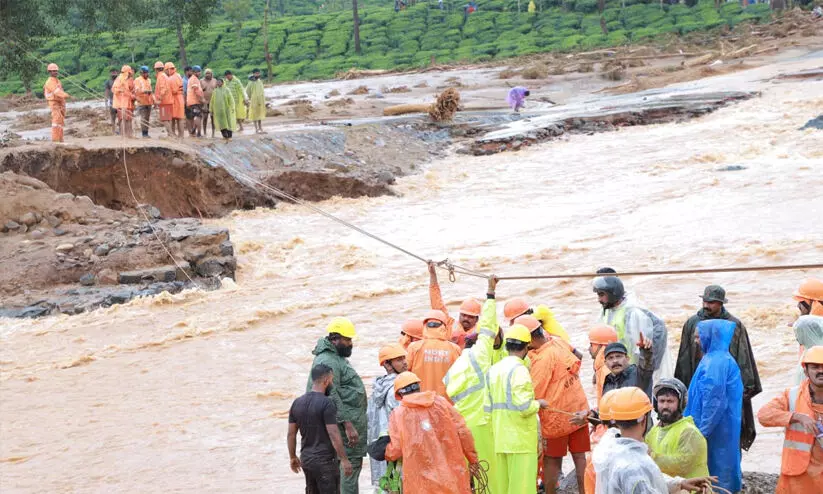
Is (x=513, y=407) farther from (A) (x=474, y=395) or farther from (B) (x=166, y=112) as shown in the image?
(B) (x=166, y=112)

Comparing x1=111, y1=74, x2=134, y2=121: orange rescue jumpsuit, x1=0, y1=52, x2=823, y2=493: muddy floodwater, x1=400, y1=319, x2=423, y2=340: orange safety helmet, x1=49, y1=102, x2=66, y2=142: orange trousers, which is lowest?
x1=0, y1=52, x2=823, y2=493: muddy floodwater

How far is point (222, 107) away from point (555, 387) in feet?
48.9

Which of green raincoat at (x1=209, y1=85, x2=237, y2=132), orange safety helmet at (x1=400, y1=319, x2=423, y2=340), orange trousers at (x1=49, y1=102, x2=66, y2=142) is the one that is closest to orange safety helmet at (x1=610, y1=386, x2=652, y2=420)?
orange safety helmet at (x1=400, y1=319, x2=423, y2=340)

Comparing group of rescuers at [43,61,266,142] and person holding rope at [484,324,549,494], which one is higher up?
group of rescuers at [43,61,266,142]

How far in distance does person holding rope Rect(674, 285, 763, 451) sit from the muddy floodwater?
1.22 metres

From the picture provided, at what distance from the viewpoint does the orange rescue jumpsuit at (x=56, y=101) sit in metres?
17.8

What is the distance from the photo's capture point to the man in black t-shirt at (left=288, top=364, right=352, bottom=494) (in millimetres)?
6406

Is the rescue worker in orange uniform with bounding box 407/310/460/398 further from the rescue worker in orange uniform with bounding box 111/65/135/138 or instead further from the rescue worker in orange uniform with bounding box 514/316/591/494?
the rescue worker in orange uniform with bounding box 111/65/135/138

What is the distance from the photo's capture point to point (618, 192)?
20.1m

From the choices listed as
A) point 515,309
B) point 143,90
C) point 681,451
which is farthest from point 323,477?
point 143,90

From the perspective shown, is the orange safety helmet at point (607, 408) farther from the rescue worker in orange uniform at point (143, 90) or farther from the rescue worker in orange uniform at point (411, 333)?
the rescue worker in orange uniform at point (143, 90)

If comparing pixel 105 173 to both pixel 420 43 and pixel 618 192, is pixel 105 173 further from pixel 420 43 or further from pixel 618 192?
pixel 420 43

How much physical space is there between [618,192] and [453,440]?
48.7ft

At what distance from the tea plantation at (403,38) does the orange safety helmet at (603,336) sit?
35.1 meters
